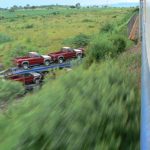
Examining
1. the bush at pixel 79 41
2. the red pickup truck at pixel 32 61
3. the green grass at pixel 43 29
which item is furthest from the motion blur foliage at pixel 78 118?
the green grass at pixel 43 29

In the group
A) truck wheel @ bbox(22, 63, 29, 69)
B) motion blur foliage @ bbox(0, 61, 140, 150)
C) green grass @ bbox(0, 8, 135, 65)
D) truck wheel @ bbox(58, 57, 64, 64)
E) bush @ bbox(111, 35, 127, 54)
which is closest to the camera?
motion blur foliage @ bbox(0, 61, 140, 150)

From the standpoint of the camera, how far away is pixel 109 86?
4586 millimetres

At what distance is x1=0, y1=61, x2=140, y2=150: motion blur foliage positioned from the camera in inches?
139

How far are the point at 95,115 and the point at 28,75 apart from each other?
23080mm

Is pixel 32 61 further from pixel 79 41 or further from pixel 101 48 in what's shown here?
pixel 79 41

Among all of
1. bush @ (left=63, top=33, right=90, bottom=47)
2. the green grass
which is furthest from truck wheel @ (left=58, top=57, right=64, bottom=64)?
the green grass

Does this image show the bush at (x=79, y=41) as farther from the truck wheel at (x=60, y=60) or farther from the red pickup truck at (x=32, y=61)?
the red pickup truck at (x=32, y=61)

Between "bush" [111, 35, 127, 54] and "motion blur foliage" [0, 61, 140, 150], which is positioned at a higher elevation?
"motion blur foliage" [0, 61, 140, 150]

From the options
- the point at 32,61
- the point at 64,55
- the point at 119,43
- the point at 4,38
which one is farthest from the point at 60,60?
the point at 4,38

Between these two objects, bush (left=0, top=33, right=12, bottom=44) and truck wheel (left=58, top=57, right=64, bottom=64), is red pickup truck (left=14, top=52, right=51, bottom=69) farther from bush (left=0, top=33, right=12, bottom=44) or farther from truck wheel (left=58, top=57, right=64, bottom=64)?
bush (left=0, top=33, right=12, bottom=44)

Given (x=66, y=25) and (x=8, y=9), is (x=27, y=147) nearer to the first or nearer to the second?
(x=66, y=25)

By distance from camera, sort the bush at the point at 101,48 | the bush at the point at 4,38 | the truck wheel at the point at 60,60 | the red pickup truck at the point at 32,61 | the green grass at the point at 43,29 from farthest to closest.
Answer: the bush at the point at 4,38
the green grass at the point at 43,29
the truck wheel at the point at 60,60
the red pickup truck at the point at 32,61
the bush at the point at 101,48

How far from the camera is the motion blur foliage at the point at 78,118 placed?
11.6 feet

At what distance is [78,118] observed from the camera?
12.3ft
